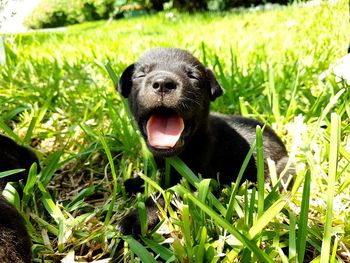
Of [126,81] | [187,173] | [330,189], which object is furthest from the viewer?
[126,81]

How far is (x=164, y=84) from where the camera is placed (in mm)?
2643

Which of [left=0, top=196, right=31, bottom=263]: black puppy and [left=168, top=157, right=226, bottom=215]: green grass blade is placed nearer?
[left=0, top=196, right=31, bottom=263]: black puppy

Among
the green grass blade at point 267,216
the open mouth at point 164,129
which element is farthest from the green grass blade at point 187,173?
the green grass blade at point 267,216

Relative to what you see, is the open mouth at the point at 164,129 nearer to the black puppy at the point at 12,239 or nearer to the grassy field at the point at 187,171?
the grassy field at the point at 187,171

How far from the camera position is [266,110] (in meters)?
3.96

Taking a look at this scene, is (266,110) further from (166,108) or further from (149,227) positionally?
(149,227)

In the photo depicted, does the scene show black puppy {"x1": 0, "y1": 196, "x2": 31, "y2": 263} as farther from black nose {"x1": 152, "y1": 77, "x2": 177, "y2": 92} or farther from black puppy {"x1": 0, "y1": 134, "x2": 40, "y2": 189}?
black nose {"x1": 152, "y1": 77, "x2": 177, "y2": 92}

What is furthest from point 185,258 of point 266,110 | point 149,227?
point 266,110

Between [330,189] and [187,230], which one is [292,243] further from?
[187,230]

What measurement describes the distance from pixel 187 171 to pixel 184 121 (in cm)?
52

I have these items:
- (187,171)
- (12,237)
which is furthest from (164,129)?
(12,237)

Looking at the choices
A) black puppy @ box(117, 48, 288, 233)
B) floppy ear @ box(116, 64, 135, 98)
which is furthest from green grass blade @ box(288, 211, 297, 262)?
floppy ear @ box(116, 64, 135, 98)

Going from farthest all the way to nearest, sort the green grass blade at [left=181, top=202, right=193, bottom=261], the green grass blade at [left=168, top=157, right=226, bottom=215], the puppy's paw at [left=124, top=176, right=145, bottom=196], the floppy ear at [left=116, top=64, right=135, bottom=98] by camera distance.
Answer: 1. the floppy ear at [left=116, top=64, right=135, bottom=98]
2. the puppy's paw at [left=124, top=176, right=145, bottom=196]
3. the green grass blade at [left=168, top=157, right=226, bottom=215]
4. the green grass blade at [left=181, top=202, right=193, bottom=261]

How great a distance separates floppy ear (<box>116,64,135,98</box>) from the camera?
3.06 meters
